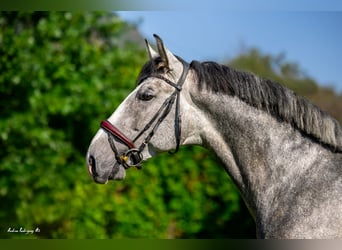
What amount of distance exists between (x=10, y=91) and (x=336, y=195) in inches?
295

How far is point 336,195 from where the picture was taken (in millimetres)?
4016

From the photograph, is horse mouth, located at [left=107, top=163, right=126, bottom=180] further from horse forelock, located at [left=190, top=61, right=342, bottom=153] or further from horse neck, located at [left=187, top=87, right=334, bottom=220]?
horse forelock, located at [left=190, top=61, right=342, bottom=153]

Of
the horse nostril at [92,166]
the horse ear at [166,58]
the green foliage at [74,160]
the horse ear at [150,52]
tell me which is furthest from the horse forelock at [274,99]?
the green foliage at [74,160]

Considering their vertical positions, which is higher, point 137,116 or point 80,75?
point 80,75

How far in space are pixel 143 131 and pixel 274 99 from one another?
3.66 ft

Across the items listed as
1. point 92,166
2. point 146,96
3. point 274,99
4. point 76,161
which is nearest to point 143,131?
point 146,96

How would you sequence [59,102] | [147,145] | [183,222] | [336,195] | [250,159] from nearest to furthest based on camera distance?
1. [336,195]
2. [250,159]
3. [147,145]
4. [183,222]
5. [59,102]

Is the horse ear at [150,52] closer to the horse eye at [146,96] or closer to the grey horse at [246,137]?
the grey horse at [246,137]

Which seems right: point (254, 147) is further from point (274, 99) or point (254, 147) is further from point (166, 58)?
point (166, 58)

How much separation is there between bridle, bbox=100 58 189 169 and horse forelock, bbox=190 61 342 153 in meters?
0.21

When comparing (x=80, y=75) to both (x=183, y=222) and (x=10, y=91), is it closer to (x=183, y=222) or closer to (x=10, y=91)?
(x=10, y=91)

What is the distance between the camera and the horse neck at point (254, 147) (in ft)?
14.1

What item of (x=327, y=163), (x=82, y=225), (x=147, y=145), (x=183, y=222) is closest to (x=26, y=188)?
(x=82, y=225)

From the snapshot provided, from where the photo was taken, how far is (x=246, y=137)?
4.45 m
